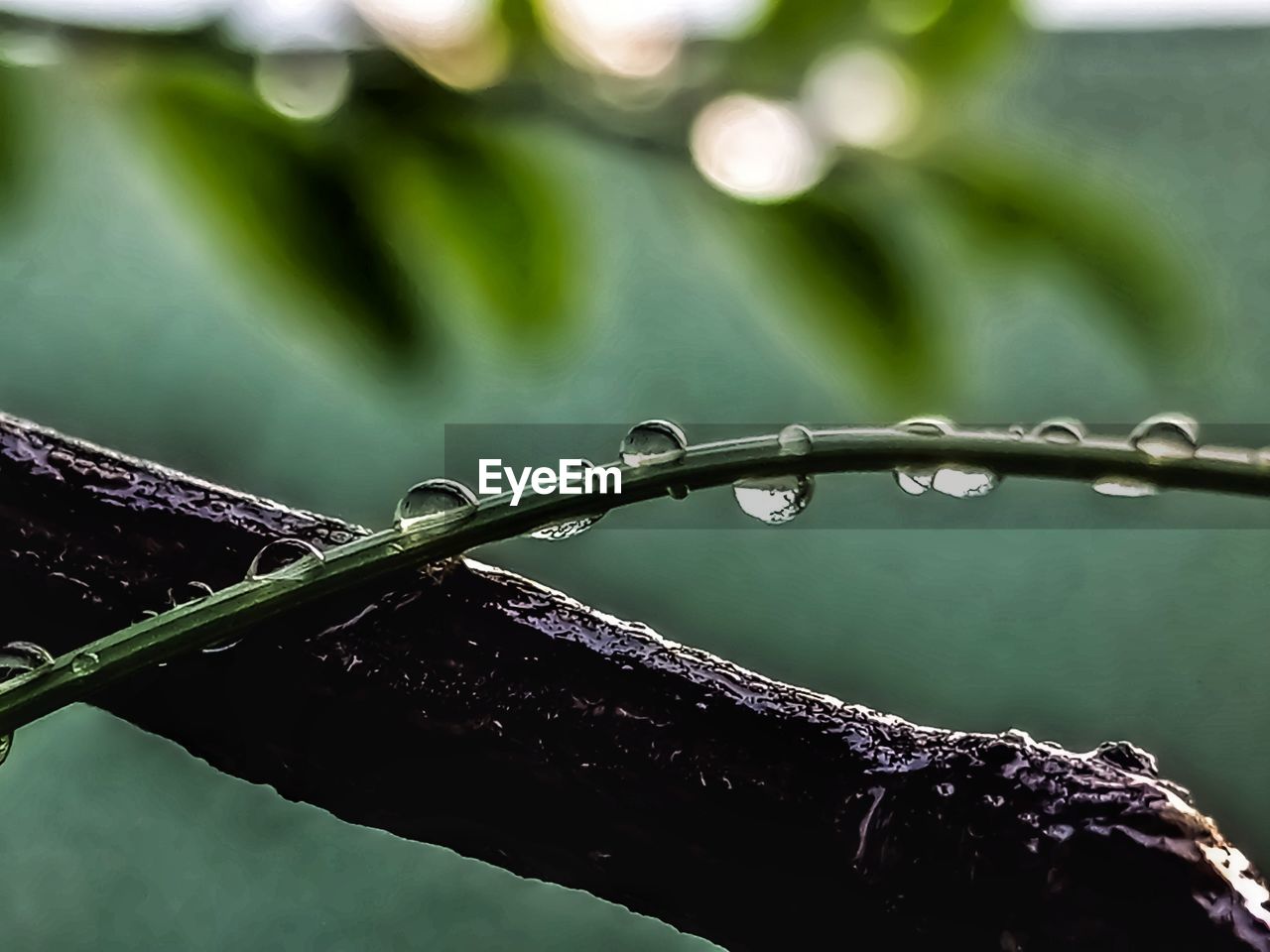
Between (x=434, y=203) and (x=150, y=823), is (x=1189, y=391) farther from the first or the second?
(x=434, y=203)

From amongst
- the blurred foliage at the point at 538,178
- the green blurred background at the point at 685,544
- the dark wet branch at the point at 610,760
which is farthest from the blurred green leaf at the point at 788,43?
the green blurred background at the point at 685,544

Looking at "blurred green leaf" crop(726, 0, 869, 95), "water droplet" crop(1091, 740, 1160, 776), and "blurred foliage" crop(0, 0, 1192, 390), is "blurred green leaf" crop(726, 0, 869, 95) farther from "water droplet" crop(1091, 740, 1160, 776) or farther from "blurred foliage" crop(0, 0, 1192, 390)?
"water droplet" crop(1091, 740, 1160, 776)

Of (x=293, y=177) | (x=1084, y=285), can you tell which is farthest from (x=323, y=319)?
(x=1084, y=285)

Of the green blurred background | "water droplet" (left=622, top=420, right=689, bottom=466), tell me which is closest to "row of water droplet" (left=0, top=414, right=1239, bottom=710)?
"water droplet" (left=622, top=420, right=689, bottom=466)

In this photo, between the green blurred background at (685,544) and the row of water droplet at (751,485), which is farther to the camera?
the green blurred background at (685,544)

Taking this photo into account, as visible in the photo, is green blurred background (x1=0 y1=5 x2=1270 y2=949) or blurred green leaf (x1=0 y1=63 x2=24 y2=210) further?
green blurred background (x1=0 y1=5 x2=1270 y2=949)

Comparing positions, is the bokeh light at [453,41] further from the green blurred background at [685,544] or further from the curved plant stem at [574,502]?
the green blurred background at [685,544]

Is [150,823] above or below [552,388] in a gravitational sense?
below
